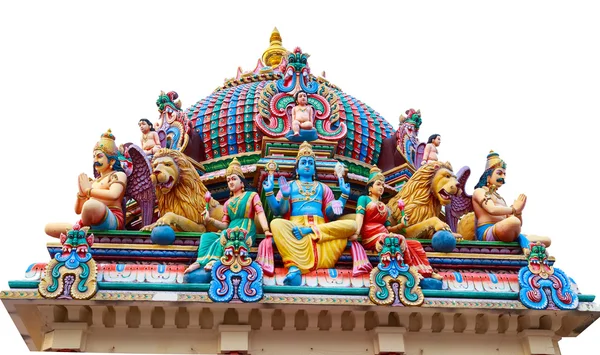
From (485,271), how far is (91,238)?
6.34m

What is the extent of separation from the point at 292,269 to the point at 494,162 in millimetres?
4986

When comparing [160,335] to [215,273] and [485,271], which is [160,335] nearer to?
[215,273]

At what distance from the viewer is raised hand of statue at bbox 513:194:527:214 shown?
14.2 metres

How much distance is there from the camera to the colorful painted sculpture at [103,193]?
12898 mm

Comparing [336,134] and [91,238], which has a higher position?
[336,134]

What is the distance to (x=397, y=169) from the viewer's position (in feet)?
59.1

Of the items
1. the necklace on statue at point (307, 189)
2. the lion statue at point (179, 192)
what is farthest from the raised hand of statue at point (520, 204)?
the lion statue at point (179, 192)

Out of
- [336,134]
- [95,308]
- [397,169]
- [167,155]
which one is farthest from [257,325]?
[397,169]

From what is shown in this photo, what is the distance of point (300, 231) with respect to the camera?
1263cm

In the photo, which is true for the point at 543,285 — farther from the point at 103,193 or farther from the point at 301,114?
the point at 103,193

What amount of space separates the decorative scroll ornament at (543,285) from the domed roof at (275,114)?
5.05 m

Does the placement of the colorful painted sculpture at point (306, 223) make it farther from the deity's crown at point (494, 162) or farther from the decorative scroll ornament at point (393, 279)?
the deity's crown at point (494, 162)

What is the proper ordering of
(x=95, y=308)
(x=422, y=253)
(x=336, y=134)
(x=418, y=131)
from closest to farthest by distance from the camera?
1. (x=95, y=308)
2. (x=422, y=253)
3. (x=336, y=134)
4. (x=418, y=131)

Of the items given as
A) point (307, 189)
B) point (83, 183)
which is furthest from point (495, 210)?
point (83, 183)
